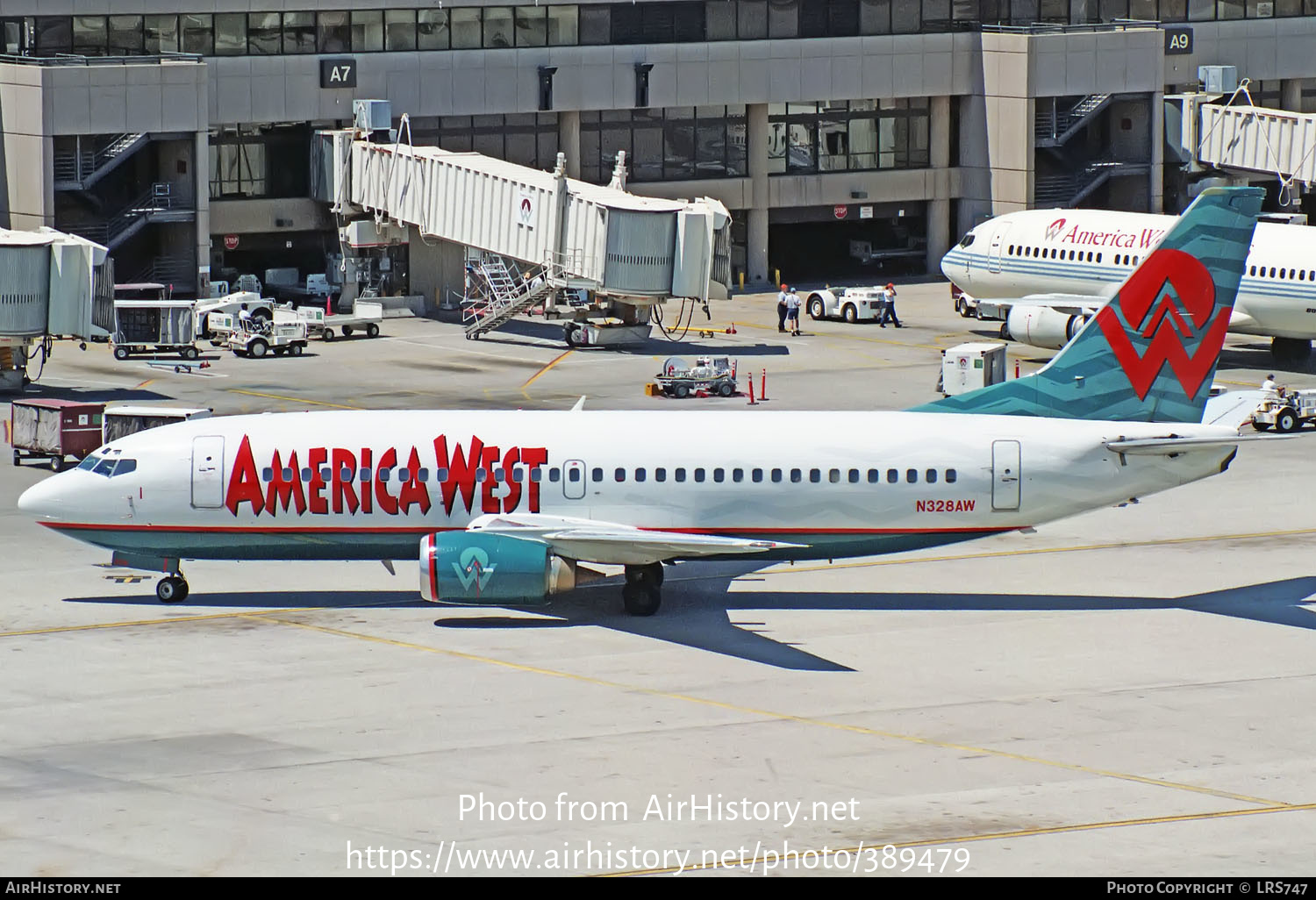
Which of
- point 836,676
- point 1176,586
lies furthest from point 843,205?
point 836,676

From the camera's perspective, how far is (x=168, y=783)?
1293 inches

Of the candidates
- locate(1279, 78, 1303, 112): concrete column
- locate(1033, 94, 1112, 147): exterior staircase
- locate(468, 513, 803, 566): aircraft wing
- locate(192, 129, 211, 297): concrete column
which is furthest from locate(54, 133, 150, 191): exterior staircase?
locate(1279, 78, 1303, 112): concrete column

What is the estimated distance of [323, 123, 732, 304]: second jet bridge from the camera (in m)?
87.4

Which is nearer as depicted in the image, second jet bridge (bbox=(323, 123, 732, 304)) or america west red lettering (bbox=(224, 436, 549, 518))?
america west red lettering (bbox=(224, 436, 549, 518))

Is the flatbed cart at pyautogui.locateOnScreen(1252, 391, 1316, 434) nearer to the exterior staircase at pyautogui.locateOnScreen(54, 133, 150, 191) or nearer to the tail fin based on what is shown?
the tail fin

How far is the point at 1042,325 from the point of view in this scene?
3287 inches

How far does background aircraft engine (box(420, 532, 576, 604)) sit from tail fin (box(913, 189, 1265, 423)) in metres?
12.4

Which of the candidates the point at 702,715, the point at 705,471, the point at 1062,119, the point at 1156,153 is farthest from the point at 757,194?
the point at 702,715

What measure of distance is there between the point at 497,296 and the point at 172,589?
51.3 metres

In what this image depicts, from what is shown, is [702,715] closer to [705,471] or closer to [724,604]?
[705,471]

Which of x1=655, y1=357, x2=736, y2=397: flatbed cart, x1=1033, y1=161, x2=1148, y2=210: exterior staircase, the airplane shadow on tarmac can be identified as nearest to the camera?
the airplane shadow on tarmac

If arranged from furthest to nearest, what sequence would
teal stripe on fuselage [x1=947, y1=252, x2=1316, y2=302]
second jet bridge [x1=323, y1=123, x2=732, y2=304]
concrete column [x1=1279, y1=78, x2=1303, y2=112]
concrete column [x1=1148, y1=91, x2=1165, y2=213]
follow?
1. concrete column [x1=1279, y1=78, x2=1303, y2=112]
2. concrete column [x1=1148, y1=91, x2=1165, y2=213]
3. second jet bridge [x1=323, y1=123, x2=732, y2=304]
4. teal stripe on fuselage [x1=947, y1=252, x2=1316, y2=302]

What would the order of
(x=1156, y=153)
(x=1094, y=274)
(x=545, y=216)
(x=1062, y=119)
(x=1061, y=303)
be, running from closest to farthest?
(x=1061, y=303)
(x=1094, y=274)
(x=545, y=216)
(x=1062, y=119)
(x=1156, y=153)

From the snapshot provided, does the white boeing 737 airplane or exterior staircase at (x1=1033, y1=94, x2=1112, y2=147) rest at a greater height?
exterior staircase at (x1=1033, y1=94, x2=1112, y2=147)
